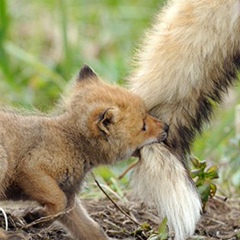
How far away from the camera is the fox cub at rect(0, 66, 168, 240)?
495 cm

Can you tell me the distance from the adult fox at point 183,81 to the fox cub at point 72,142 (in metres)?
0.11

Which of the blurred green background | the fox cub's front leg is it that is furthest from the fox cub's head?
the blurred green background

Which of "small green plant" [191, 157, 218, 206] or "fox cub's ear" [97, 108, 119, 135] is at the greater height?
"fox cub's ear" [97, 108, 119, 135]

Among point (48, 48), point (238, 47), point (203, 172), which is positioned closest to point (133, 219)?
point (203, 172)

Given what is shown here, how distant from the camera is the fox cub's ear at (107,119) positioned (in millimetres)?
5141

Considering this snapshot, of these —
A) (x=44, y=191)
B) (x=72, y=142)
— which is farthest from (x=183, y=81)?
(x=44, y=191)

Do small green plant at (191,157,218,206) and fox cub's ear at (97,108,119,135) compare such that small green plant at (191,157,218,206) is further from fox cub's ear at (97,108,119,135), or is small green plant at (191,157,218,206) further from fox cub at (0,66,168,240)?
fox cub's ear at (97,108,119,135)

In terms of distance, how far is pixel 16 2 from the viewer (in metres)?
11.5

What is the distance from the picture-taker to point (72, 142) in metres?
5.15

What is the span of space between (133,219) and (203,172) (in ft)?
1.57

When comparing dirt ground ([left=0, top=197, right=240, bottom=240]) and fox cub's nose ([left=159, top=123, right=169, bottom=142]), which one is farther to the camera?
dirt ground ([left=0, top=197, right=240, bottom=240])

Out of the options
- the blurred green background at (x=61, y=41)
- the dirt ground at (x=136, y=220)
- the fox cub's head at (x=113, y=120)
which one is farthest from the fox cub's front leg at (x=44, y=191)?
the blurred green background at (x=61, y=41)

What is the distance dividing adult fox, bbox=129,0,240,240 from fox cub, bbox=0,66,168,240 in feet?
0.36

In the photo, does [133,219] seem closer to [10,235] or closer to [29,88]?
[10,235]
